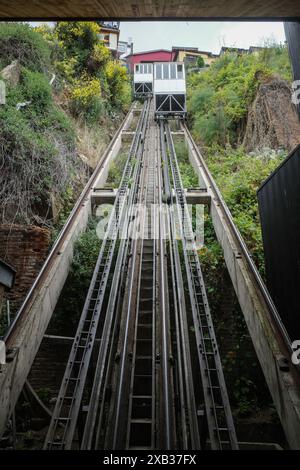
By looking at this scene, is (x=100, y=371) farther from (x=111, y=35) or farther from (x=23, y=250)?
(x=111, y=35)

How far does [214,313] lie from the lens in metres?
6.85

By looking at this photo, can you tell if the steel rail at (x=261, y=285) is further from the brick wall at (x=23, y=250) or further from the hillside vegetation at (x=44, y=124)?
the hillside vegetation at (x=44, y=124)

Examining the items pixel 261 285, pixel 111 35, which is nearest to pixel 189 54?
pixel 111 35

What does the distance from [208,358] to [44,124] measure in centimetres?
723

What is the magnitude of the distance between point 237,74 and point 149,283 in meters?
15.3

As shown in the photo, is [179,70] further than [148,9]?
Yes

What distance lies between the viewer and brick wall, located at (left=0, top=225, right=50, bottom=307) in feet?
20.2

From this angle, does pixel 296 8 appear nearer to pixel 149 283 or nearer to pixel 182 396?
pixel 182 396

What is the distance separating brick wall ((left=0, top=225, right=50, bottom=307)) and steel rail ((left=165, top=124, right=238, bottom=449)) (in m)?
2.81

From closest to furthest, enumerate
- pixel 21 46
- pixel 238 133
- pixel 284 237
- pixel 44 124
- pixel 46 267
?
1. pixel 284 237
2. pixel 46 267
3. pixel 44 124
4. pixel 21 46
5. pixel 238 133

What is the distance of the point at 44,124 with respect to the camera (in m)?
8.97

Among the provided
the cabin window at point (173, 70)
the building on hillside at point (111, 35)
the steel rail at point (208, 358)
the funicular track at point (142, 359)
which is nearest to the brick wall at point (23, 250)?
the funicular track at point (142, 359)

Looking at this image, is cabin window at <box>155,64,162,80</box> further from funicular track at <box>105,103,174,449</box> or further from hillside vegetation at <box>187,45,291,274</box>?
funicular track at <box>105,103,174,449</box>

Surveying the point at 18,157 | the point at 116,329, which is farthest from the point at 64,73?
the point at 116,329
